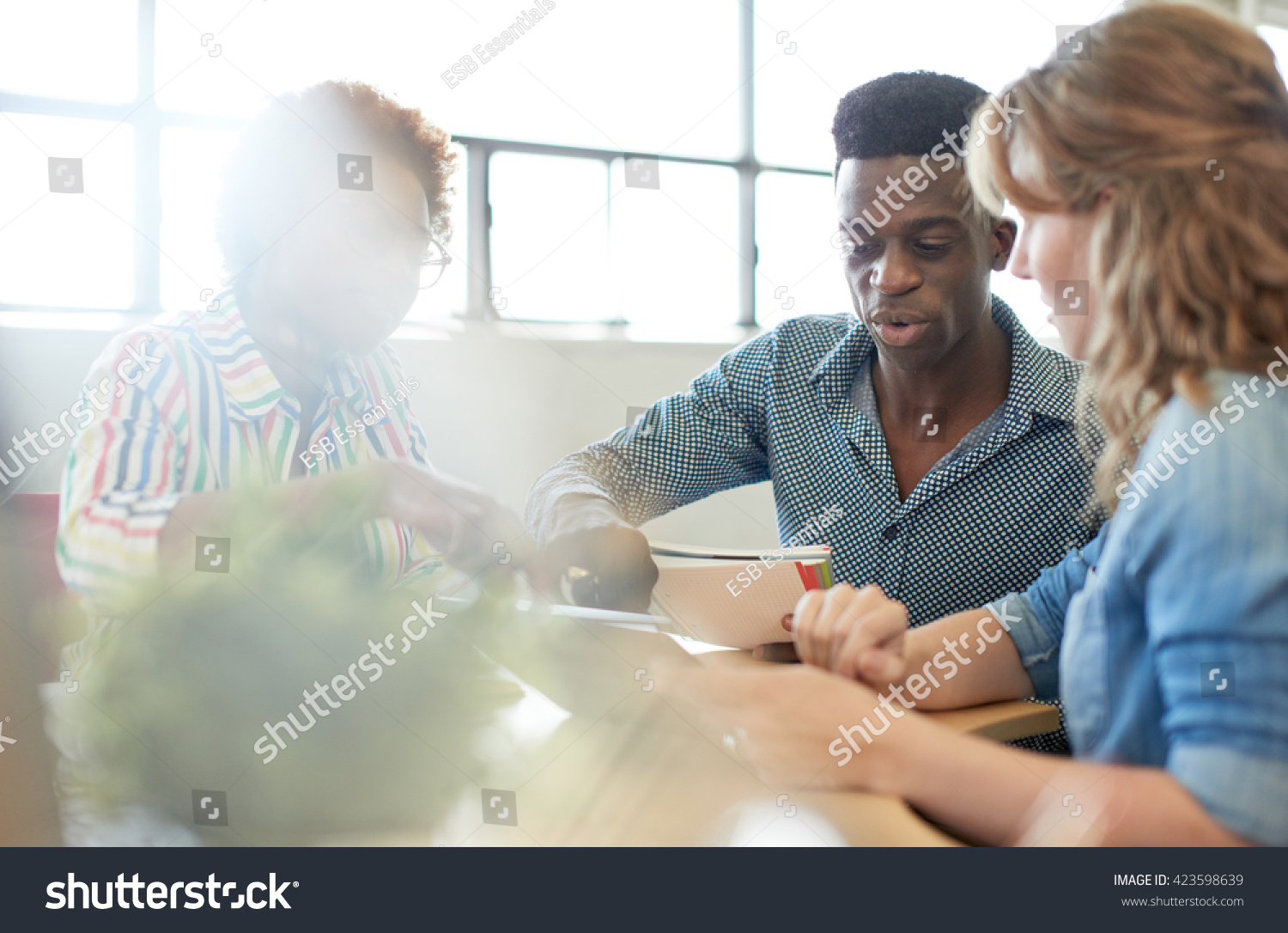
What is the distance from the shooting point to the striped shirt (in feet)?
1.50

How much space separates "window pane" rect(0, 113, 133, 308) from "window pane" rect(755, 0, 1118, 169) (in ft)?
2.51

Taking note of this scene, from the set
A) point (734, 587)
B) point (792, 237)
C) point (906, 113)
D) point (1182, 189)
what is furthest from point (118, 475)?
point (792, 237)

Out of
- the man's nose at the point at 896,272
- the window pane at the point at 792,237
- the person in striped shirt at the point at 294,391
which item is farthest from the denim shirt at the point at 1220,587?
the window pane at the point at 792,237

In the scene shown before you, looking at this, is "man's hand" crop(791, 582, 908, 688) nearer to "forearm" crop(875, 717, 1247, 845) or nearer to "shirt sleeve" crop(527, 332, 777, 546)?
"forearm" crop(875, 717, 1247, 845)

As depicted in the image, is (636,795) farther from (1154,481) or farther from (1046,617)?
(1046,617)

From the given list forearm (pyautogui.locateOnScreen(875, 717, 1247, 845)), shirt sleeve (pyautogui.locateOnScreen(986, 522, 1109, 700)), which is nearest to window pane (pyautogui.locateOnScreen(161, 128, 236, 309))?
forearm (pyautogui.locateOnScreen(875, 717, 1247, 845))

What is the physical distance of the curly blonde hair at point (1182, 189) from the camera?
0.49m

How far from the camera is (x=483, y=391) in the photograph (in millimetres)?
580

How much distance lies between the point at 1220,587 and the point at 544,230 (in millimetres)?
467

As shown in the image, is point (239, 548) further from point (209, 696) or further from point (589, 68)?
point (589, 68)

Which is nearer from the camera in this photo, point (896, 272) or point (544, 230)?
point (544, 230)

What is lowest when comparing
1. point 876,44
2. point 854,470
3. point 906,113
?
point 854,470

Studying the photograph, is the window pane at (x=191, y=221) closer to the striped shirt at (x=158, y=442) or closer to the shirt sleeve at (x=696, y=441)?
the striped shirt at (x=158, y=442)

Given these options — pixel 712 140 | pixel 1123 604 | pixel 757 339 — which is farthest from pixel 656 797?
pixel 712 140
